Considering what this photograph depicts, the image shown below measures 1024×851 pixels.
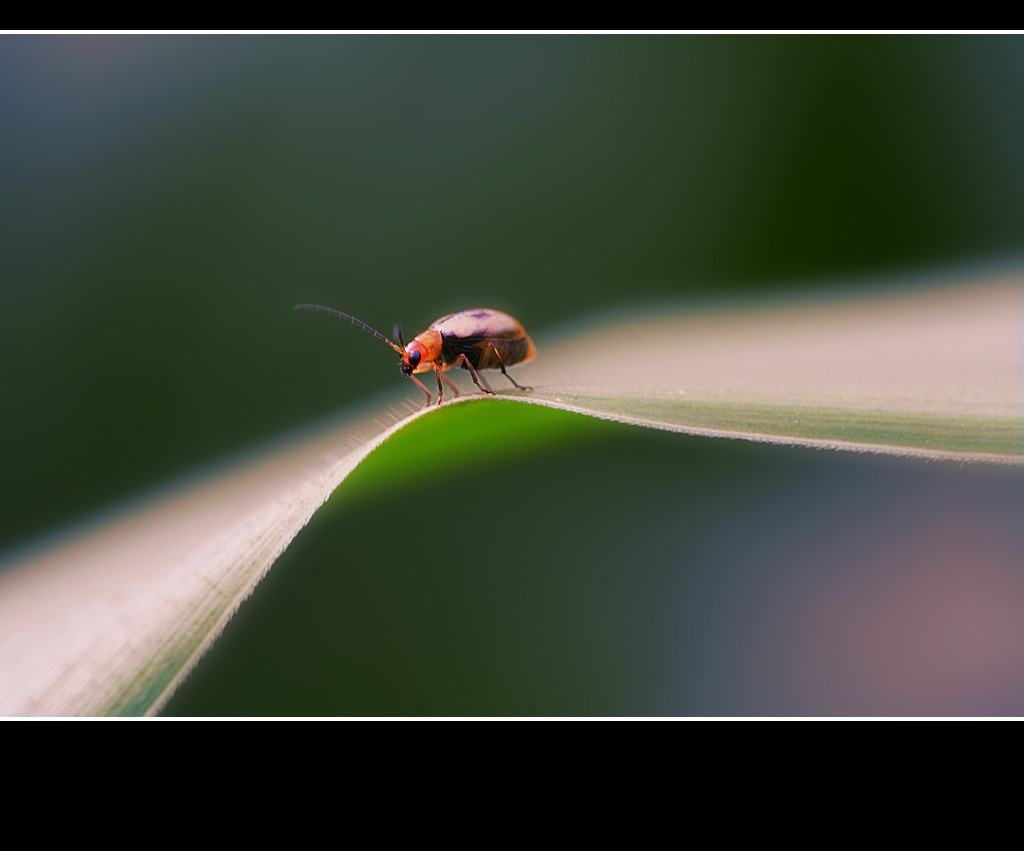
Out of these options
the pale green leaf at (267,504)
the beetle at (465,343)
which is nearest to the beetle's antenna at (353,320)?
the beetle at (465,343)

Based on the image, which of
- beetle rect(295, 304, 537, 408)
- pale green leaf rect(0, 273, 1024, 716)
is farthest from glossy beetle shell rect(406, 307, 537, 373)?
pale green leaf rect(0, 273, 1024, 716)

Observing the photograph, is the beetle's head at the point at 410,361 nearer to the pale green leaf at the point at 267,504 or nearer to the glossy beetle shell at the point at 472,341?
the glossy beetle shell at the point at 472,341

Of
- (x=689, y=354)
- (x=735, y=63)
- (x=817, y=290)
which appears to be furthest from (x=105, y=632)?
(x=735, y=63)

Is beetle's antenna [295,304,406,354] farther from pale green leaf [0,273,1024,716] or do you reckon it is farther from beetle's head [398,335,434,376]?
pale green leaf [0,273,1024,716]

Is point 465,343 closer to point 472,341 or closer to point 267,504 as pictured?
point 472,341

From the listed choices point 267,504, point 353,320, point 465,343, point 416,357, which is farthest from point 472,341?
point 267,504

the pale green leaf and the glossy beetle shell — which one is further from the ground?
the glossy beetle shell

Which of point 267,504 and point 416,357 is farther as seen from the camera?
point 416,357

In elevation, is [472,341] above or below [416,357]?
above

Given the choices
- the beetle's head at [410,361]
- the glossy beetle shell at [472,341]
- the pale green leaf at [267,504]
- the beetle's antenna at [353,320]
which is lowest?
the pale green leaf at [267,504]
